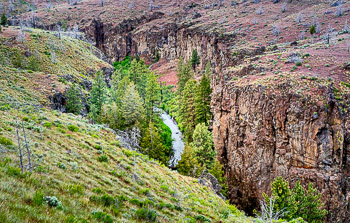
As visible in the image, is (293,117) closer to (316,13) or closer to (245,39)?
(245,39)

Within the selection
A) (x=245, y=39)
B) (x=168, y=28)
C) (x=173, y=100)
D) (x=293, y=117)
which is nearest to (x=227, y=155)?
(x=293, y=117)

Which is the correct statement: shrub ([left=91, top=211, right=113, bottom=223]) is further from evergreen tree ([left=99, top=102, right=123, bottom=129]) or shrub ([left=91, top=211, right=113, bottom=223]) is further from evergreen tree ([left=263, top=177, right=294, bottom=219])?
evergreen tree ([left=99, top=102, right=123, bottom=129])

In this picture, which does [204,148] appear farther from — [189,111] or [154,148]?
[189,111]

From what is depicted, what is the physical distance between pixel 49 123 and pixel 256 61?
31028mm

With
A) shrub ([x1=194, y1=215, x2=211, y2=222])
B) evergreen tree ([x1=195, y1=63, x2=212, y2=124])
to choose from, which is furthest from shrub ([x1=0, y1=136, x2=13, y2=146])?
evergreen tree ([x1=195, y1=63, x2=212, y2=124])

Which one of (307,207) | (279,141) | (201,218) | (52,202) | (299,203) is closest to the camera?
(52,202)

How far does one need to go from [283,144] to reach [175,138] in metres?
23.3

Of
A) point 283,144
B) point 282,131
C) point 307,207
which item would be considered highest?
point 282,131

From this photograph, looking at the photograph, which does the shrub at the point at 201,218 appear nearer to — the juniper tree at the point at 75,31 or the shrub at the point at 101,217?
the shrub at the point at 101,217

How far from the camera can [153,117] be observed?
43.5 m

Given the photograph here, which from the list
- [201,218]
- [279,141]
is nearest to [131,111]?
[279,141]

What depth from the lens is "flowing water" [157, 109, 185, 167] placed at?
3660 centimetres

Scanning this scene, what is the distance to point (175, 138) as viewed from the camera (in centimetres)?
4425

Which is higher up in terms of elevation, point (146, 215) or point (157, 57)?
point (157, 57)
